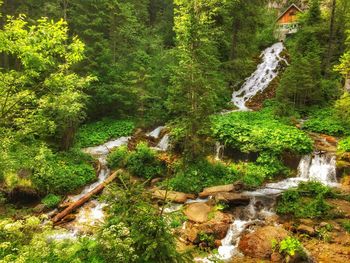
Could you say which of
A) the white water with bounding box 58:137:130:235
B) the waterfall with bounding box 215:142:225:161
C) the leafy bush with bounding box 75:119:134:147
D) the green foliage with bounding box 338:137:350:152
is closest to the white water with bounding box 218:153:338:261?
the green foliage with bounding box 338:137:350:152

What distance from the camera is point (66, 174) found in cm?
1634

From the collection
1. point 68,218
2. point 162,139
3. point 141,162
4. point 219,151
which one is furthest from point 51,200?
point 219,151

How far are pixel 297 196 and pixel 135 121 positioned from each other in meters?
14.2

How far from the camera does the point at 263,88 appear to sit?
94.2 feet

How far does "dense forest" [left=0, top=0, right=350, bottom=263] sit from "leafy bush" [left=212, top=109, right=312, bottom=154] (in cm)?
8

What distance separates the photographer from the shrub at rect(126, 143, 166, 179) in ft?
56.7

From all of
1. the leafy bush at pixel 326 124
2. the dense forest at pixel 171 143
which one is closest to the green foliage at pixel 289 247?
the dense forest at pixel 171 143

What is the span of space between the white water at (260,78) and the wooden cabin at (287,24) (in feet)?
18.2

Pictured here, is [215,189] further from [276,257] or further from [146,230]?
[146,230]

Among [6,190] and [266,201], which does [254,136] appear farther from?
[6,190]

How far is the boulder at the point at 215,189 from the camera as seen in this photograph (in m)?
15.0

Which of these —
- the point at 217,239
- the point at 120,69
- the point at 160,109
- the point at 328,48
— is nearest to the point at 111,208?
the point at 217,239

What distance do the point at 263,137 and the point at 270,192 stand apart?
12.6 ft

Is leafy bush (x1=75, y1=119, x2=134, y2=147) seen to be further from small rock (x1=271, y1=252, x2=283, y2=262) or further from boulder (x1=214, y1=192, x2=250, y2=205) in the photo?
small rock (x1=271, y1=252, x2=283, y2=262)
